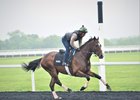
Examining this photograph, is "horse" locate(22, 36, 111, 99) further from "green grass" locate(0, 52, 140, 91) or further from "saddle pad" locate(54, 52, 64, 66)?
"green grass" locate(0, 52, 140, 91)

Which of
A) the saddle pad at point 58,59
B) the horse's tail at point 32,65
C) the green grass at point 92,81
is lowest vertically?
the green grass at point 92,81

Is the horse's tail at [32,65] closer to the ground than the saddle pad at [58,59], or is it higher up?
closer to the ground

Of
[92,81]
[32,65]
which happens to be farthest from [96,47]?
[92,81]

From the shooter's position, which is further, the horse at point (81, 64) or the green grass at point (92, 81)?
the green grass at point (92, 81)

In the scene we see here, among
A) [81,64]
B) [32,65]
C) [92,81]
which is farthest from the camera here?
[92,81]

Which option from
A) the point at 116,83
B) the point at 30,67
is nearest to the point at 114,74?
the point at 116,83

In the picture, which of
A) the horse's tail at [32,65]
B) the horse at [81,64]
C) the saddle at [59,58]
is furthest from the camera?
the horse's tail at [32,65]

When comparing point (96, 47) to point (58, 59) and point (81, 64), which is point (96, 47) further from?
point (58, 59)

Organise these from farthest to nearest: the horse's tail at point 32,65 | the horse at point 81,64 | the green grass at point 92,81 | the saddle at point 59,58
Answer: the green grass at point 92,81 < the horse's tail at point 32,65 < the saddle at point 59,58 < the horse at point 81,64

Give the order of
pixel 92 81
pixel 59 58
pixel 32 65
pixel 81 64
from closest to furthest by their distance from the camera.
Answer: pixel 81 64, pixel 59 58, pixel 32 65, pixel 92 81

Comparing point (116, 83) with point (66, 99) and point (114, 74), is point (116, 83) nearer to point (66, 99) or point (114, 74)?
point (114, 74)

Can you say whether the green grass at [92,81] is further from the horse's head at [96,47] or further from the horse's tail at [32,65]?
the horse's head at [96,47]

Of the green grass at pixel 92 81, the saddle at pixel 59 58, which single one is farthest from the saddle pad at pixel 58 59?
the green grass at pixel 92 81

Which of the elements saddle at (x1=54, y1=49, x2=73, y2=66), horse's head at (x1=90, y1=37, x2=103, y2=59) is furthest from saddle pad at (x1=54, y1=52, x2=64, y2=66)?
horse's head at (x1=90, y1=37, x2=103, y2=59)
